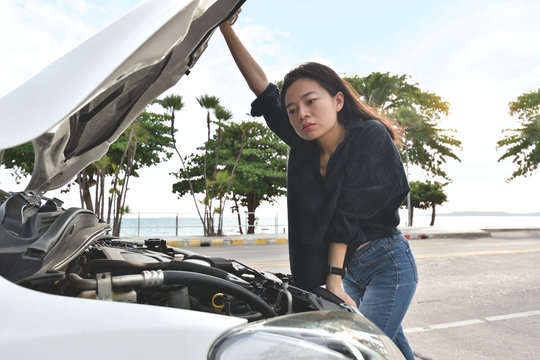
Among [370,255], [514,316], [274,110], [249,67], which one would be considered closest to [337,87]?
[274,110]

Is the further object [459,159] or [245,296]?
[459,159]

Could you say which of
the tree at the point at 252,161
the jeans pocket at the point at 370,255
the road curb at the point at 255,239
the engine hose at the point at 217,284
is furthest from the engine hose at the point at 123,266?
the tree at the point at 252,161

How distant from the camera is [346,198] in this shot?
4.79 ft

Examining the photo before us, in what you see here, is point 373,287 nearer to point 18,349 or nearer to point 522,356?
point 18,349

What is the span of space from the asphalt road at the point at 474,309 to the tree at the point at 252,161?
14.7m

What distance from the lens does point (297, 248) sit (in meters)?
1.60

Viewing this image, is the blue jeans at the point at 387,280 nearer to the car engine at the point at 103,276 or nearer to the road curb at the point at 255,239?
the car engine at the point at 103,276

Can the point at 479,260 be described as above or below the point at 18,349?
below

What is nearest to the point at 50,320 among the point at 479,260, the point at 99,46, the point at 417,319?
the point at 99,46

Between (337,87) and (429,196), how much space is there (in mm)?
35256

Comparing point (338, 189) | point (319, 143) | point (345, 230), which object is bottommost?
point (345, 230)

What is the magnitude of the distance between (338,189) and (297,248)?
1.00ft

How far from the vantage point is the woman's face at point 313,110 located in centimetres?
Result: 158

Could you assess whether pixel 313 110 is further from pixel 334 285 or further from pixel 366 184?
pixel 334 285
